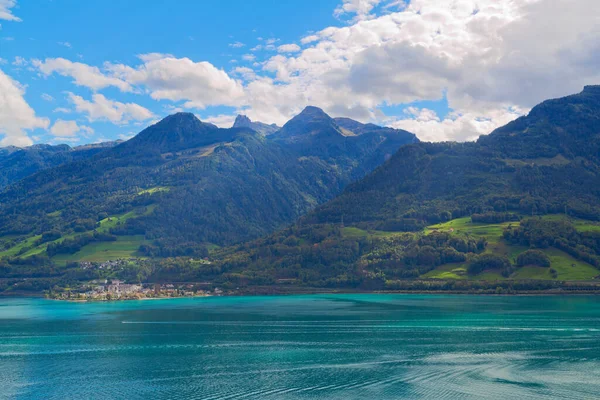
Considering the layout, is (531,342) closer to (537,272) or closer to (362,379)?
(362,379)

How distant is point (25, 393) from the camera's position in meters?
66.6

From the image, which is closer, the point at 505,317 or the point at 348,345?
the point at 348,345

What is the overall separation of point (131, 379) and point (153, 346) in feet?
84.0

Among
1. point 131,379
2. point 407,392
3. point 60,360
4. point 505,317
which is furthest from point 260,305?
point 407,392

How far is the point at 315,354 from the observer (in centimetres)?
8638

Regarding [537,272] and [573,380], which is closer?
[573,380]

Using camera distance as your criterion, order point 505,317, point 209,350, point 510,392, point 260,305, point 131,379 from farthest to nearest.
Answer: point 260,305
point 505,317
point 209,350
point 131,379
point 510,392

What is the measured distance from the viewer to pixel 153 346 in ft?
321

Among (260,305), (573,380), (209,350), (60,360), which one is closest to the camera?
(573,380)

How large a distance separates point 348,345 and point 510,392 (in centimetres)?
3470

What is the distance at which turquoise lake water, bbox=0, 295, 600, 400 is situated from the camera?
65750 millimetres

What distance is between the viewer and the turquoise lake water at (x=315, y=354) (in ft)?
216

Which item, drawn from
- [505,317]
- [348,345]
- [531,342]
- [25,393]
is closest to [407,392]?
[348,345]

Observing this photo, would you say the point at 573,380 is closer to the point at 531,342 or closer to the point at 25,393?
the point at 531,342
